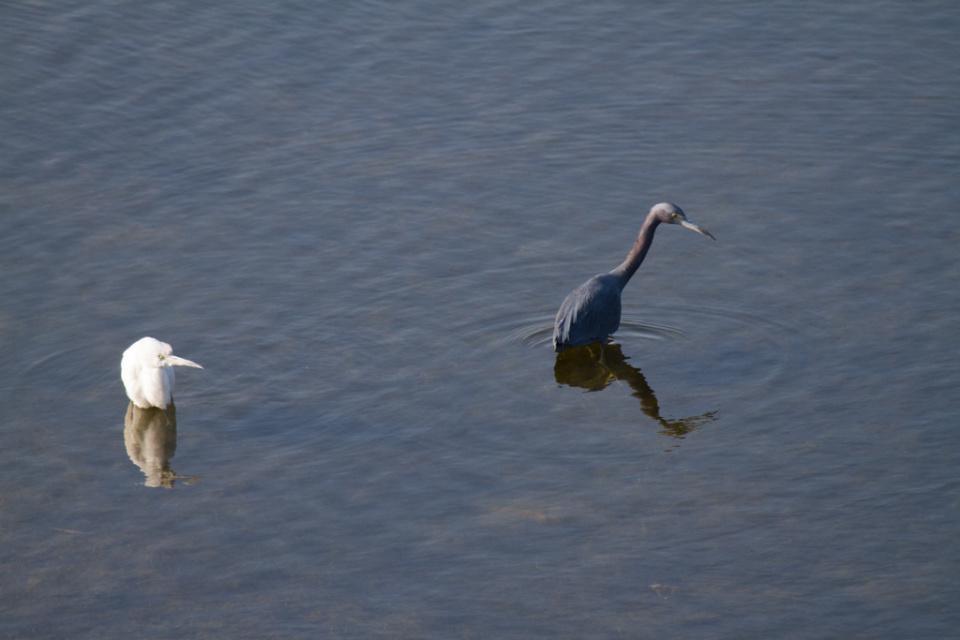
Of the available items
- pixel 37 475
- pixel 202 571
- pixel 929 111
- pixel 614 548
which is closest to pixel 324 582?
pixel 202 571

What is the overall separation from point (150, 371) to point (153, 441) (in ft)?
2.04

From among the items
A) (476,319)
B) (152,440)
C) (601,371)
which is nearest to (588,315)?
(601,371)

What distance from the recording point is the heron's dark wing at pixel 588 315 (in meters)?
14.3

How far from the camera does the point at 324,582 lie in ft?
36.6

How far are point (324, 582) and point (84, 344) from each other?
4807 millimetres

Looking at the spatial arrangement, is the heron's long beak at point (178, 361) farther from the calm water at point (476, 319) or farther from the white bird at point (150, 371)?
the calm water at point (476, 319)

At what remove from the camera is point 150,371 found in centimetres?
1327

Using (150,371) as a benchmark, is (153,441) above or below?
below

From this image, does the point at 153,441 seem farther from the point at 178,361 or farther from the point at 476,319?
the point at 476,319

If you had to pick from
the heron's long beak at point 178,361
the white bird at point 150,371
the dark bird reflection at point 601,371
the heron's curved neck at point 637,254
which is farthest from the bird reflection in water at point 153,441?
the heron's curved neck at point 637,254

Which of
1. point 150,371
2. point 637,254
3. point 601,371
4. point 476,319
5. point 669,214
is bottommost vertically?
point 601,371

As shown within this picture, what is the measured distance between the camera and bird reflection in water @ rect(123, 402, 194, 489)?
503 inches

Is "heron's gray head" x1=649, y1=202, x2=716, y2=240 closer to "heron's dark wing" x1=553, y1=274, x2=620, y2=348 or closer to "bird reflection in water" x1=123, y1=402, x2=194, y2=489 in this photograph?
"heron's dark wing" x1=553, y1=274, x2=620, y2=348

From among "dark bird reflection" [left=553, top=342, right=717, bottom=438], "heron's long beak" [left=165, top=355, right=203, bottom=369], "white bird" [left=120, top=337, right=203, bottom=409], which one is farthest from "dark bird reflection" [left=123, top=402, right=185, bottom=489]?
"dark bird reflection" [left=553, top=342, right=717, bottom=438]
